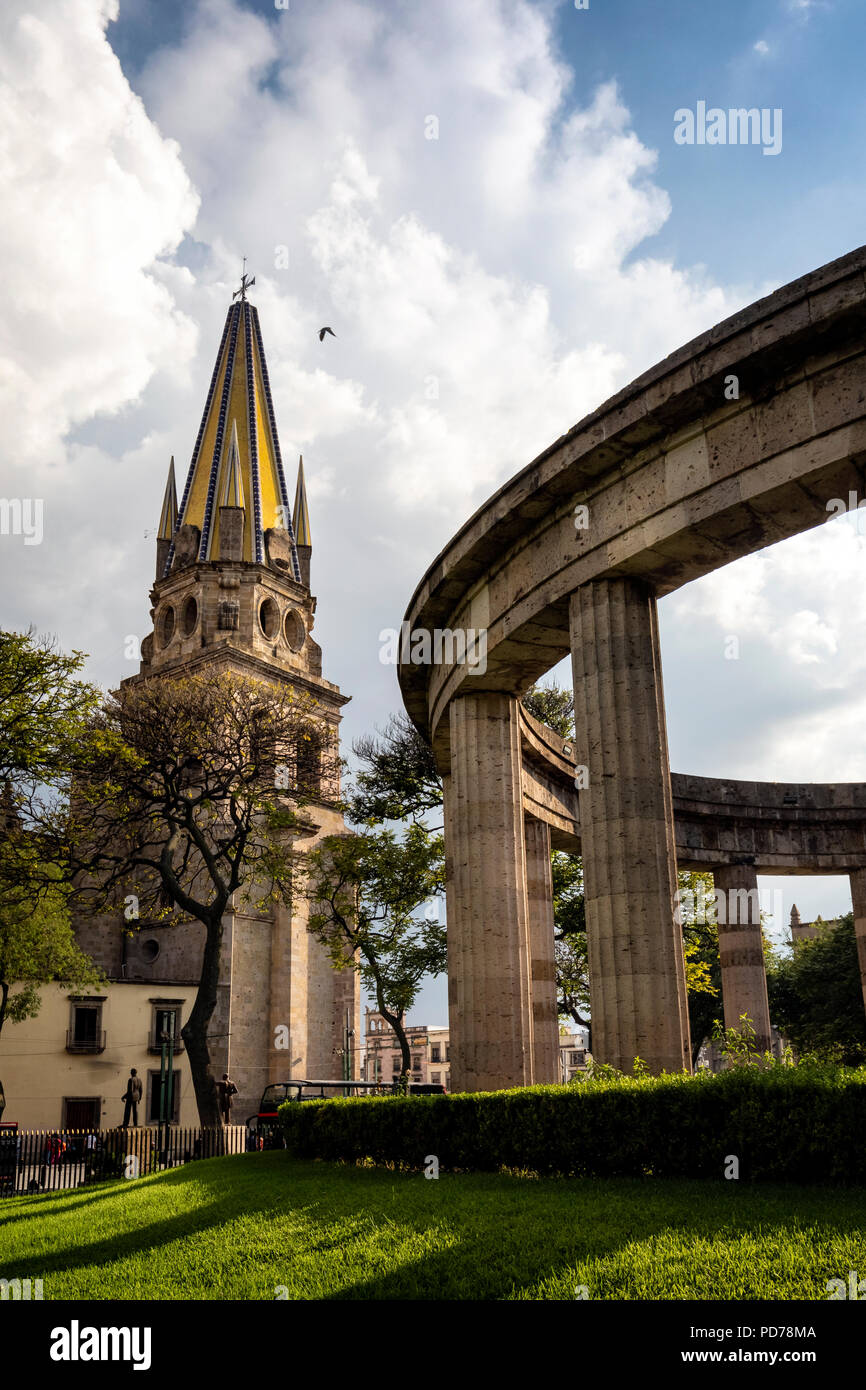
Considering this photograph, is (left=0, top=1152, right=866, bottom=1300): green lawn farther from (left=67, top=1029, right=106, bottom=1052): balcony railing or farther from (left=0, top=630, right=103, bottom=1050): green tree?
(left=67, top=1029, right=106, bottom=1052): balcony railing

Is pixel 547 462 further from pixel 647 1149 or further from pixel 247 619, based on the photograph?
pixel 247 619

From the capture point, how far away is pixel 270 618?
64.0 meters

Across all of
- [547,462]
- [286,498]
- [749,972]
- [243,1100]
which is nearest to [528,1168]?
[547,462]

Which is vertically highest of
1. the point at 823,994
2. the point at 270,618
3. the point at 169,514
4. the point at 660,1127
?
the point at 169,514

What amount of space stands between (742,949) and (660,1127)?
17.3m

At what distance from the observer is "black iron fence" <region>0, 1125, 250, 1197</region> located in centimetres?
1991

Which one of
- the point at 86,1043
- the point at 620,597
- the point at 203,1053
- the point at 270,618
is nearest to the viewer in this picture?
the point at 620,597

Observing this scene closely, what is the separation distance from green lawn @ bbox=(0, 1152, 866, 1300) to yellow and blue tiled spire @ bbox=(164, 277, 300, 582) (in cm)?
5429

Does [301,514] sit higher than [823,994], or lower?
higher

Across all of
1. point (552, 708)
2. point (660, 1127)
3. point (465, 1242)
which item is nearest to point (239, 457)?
point (552, 708)

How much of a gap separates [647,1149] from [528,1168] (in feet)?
6.26

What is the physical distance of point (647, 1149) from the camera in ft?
33.8

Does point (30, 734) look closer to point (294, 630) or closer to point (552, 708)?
point (552, 708)

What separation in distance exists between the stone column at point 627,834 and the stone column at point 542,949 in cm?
→ 887
